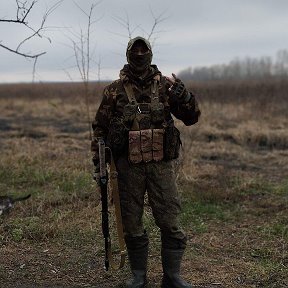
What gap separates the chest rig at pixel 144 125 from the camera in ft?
12.2

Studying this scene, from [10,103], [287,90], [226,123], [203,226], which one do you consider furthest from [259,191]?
[10,103]

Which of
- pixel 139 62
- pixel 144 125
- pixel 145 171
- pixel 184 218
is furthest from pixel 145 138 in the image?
pixel 184 218

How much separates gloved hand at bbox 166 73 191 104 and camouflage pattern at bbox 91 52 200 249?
4 centimetres

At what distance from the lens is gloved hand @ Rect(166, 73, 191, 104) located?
3.63 m

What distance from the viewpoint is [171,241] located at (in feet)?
12.8

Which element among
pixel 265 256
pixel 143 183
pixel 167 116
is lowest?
pixel 265 256

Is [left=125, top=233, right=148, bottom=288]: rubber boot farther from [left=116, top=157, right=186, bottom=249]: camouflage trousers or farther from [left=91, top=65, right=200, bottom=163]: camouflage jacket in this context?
[left=91, top=65, right=200, bottom=163]: camouflage jacket

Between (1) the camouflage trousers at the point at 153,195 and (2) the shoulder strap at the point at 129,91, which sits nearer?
(2) the shoulder strap at the point at 129,91

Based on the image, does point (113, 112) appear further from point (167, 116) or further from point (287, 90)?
point (287, 90)

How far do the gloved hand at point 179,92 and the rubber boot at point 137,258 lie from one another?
118cm

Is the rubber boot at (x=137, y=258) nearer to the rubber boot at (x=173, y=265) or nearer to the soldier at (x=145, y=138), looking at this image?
the soldier at (x=145, y=138)

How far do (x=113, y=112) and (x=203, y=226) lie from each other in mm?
2650

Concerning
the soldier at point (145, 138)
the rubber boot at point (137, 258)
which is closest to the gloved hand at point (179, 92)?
the soldier at point (145, 138)

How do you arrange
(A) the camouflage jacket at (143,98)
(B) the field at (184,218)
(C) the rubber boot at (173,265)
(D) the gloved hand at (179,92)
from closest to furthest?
(D) the gloved hand at (179,92) → (A) the camouflage jacket at (143,98) → (C) the rubber boot at (173,265) → (B) the field at (184,218)
